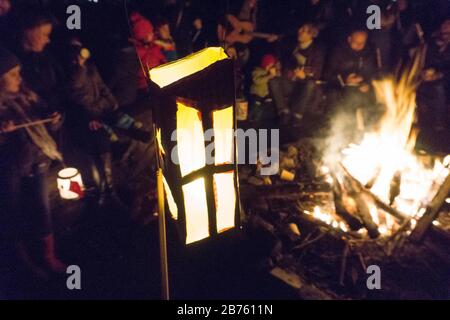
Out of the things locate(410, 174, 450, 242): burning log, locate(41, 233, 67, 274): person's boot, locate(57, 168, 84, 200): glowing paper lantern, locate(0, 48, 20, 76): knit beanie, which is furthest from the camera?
locate(57, 168, 84, 200): glowing paper lantern

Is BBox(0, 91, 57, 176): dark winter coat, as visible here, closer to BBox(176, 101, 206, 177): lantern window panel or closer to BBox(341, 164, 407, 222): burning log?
BBox(176, 101, 206, 177): lantern window panel

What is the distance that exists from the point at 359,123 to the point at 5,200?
9.06m

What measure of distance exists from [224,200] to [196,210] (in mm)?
375

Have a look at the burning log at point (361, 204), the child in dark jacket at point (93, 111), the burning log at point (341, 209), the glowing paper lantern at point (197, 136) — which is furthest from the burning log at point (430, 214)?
the child in dark jacket at point (93, 111)

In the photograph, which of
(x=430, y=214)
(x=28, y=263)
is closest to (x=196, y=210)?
(x=28, y=263)

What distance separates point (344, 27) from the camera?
10.6 meters

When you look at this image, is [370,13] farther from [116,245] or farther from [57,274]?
[57,274]

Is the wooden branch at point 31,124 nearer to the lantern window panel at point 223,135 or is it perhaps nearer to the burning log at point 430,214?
the lantern window panel at point 223,135

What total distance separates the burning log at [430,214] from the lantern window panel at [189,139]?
512 centimetres

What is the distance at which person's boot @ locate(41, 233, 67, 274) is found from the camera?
6.12m

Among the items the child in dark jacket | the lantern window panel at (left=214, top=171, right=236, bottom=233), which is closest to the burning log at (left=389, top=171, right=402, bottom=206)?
the lantern window panel at (left=214, top=171, right=236, bottom=233)

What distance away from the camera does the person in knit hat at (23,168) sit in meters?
5.41

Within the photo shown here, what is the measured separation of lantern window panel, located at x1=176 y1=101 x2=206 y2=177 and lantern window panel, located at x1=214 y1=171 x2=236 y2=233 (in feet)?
1.17
